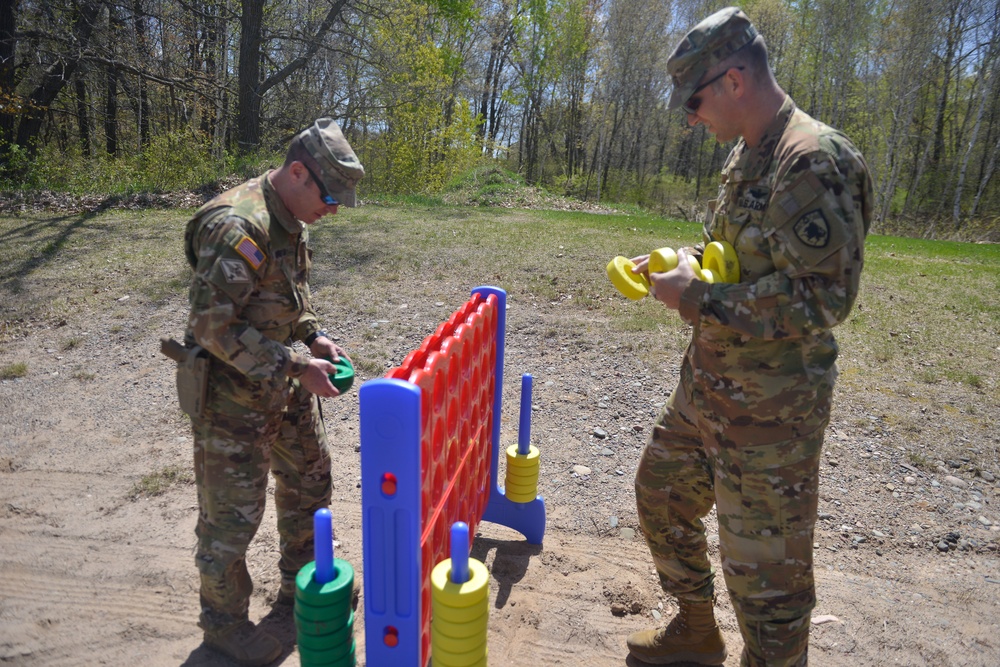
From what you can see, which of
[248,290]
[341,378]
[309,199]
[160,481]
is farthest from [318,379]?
[160,481]

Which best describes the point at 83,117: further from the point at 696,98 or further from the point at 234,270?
the point at 696,98

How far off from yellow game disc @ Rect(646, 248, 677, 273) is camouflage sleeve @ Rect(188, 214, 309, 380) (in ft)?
4.68

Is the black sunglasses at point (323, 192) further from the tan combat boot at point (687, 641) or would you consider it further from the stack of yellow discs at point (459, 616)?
the tan combat boot at point (687, 641)

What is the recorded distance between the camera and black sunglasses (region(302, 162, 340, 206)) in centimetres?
243

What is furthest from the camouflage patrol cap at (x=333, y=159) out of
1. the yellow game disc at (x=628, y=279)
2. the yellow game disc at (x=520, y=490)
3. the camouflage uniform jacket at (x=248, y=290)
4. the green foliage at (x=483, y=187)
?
the green foliage at (x=483, y=187)

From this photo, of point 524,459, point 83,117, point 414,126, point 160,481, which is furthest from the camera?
point 414,126

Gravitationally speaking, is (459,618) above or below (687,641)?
above

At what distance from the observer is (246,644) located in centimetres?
269

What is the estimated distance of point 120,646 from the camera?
2.85 metres

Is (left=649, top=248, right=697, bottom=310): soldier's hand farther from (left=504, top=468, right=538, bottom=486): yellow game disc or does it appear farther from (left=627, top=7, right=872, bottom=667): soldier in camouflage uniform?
(left=504, top=468, right=538, bottom=486): yellow game disc

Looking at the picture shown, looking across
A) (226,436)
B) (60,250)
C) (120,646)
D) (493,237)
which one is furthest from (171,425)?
(493,237)

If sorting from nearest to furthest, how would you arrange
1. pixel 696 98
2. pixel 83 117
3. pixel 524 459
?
pixel 696 98 → pixel 524 459 → pixel 83 117

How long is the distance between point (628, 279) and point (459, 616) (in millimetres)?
1261

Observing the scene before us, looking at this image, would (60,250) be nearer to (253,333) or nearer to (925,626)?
(253,333)
